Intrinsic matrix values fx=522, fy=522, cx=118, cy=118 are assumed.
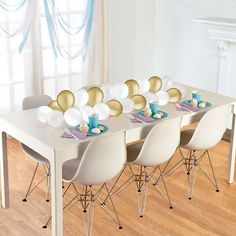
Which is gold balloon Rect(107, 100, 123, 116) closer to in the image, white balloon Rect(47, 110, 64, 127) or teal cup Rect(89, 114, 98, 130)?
teal cup Rect(89, 114, 98, 130)

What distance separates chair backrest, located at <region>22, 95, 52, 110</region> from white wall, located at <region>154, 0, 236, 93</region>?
2.47 meters

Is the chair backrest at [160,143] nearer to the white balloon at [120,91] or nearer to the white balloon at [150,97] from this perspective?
the white balloon at [150,97]

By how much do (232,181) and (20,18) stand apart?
9.50 feet

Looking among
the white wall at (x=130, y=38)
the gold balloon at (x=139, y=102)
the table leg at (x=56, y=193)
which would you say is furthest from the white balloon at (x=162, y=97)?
the white wall at (x=130, y=38)

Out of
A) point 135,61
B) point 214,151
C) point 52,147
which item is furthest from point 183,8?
point 52,147

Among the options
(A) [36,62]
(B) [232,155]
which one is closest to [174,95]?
(B) [232,155]

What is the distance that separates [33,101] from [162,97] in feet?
3.81

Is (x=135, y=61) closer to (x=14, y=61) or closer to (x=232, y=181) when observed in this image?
(x=14, y=61)

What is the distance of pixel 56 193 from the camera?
3695 millimetres

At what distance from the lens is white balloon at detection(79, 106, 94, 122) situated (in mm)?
4111

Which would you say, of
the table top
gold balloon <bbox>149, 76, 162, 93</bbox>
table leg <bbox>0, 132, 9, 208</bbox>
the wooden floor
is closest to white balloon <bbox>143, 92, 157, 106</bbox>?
the table top

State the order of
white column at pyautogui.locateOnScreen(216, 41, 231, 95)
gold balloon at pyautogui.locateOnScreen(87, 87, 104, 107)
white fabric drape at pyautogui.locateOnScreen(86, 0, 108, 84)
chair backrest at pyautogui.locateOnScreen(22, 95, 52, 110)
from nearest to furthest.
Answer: gold balloon at pyautogui.locateOnScreen(87, 87, 104, 107) < chair backrest at pyautogui.locateOnScreen(22, 95, 52, 110) < white column at pyautogui.locateOnScreen(216, 41, 231, 95) < white fabric drape at pyautogui.locateOnScreen(86, 0, 108, 84)

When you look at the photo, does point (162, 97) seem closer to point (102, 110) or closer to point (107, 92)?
point (107, 92)

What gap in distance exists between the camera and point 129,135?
4109mm
